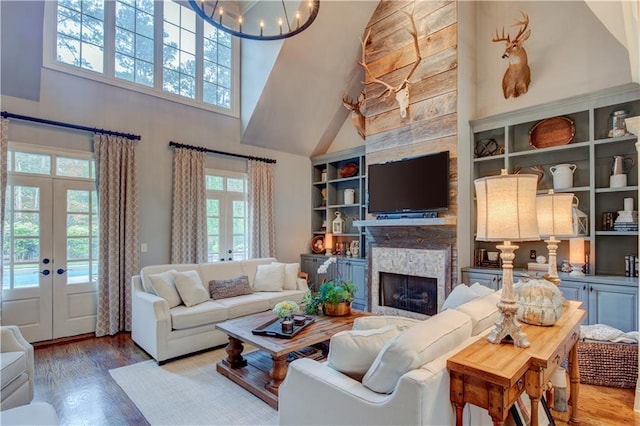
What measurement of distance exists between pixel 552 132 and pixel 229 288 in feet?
15.6

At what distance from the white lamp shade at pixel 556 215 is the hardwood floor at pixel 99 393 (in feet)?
4.67

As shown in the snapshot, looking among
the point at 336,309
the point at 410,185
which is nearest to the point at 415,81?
the point at 410,185

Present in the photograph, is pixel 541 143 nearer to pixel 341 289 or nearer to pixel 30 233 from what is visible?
pixel 341 289

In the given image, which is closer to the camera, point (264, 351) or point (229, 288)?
point (264, 351)

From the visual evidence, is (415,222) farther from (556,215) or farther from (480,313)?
(480,313)

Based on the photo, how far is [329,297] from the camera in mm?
Answer: 3600

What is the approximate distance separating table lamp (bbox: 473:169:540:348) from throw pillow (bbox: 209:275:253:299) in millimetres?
3517

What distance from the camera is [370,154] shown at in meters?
5.59

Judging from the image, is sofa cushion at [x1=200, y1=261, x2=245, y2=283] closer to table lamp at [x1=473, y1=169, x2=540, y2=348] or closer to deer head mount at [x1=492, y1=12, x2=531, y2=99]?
table lamp at [x1=473, y1=169, x2=540, y2=348]

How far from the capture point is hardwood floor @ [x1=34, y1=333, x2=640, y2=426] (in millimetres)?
2533

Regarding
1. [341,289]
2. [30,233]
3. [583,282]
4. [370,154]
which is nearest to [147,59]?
[30,233]

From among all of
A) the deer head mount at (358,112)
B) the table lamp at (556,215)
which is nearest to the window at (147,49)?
the deer head mount at (358,112)

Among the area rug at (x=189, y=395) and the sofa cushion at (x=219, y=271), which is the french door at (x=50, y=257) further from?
the area rug at (x=189, y=395)

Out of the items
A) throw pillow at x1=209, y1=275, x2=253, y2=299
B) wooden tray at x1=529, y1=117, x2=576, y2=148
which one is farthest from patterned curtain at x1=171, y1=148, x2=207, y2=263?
wooden tray at x1=529, y1=117, x2=576, y2=148
